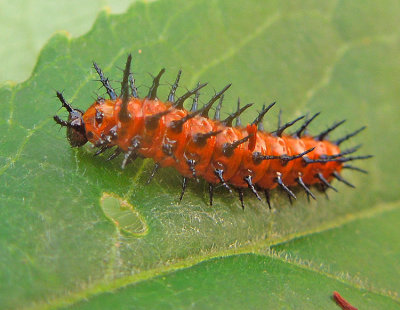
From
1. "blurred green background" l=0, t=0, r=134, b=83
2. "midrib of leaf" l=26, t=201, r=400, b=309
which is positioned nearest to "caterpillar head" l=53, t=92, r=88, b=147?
"midrib of leaf" l=26, t=201, r=400, b=309

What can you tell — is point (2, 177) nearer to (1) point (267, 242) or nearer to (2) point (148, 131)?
(2) point (148, 131)

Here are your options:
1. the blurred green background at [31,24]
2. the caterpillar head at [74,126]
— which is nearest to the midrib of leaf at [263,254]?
the caterpillar head at [74,126]

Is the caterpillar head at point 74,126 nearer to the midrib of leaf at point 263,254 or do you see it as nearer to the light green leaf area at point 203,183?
the light green leaf area at point 203,183

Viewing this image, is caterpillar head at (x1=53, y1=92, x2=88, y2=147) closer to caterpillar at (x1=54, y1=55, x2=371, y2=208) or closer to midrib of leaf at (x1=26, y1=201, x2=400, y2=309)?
caterpillar at (x1=54, y1=55, x2=371, y2=208)

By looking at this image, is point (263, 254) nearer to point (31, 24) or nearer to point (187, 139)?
point (187, 139)

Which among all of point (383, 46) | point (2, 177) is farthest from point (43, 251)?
point (383, 46)

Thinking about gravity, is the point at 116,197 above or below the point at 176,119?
below

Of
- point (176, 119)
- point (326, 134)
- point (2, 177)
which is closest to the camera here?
point (2, 177)
